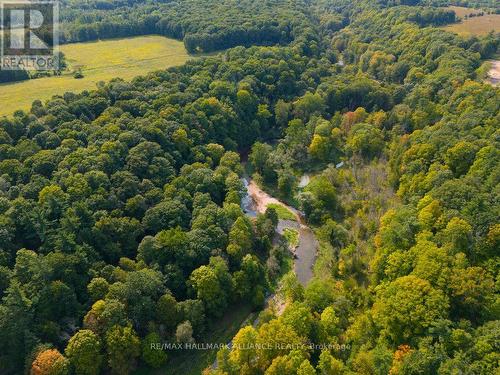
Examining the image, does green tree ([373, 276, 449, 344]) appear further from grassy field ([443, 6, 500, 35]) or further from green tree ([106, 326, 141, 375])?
grassy field ([443, 6, 500, 35])

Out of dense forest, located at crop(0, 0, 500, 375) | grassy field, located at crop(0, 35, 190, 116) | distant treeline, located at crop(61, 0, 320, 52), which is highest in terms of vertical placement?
distant treeline, located at crop(61, 0, 320, 52)

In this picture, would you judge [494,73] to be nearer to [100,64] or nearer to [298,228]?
[298,228]

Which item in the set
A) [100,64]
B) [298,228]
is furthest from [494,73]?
[100,64]

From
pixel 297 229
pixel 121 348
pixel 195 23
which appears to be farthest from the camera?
pixel 195 23

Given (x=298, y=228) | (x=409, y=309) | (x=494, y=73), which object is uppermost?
(x=494, y=73)

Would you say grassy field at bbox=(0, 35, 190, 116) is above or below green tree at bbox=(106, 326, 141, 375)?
above

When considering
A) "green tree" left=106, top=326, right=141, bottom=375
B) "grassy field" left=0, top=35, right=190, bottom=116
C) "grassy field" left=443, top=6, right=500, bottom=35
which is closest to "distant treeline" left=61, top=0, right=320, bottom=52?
"grassy field" left=0, top=35, right=190, bottom=116
